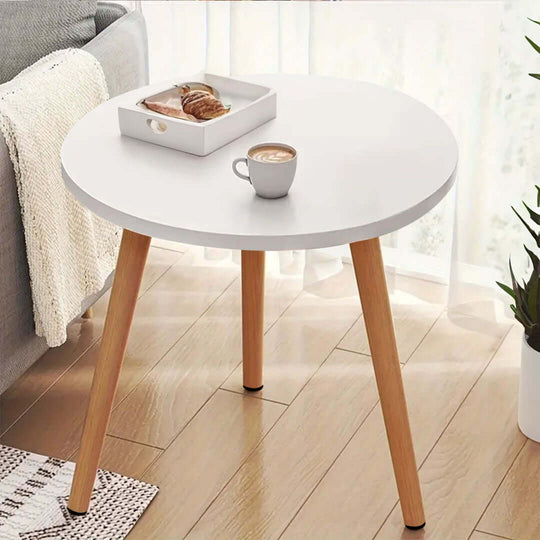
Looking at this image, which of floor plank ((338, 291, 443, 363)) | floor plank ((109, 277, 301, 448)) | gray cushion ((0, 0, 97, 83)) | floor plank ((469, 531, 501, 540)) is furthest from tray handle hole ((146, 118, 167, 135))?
floor plank ((469, 531, 501, 540))

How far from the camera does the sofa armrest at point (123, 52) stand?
1.97 metres

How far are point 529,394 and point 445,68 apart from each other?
0.76m

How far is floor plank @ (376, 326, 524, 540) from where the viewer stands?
1.70 m

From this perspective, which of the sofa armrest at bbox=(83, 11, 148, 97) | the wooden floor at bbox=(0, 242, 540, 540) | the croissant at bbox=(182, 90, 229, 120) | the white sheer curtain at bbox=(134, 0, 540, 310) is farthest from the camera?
the white sheer curtain at bbox=(134, 0, 540, 310)

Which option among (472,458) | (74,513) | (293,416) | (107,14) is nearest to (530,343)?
(472,458)

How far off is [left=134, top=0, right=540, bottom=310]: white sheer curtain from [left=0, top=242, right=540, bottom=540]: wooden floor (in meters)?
0.12

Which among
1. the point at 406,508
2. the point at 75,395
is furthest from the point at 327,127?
the point at 75,395

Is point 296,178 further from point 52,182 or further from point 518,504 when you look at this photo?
point 518,504

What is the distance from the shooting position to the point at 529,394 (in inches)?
73.0

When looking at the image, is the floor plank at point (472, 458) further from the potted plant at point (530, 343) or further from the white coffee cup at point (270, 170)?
the white coffee cup at point (270, 170)

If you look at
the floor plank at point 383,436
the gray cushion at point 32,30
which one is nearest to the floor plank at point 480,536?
the floor plank at point 383,436

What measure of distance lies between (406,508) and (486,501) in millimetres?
168

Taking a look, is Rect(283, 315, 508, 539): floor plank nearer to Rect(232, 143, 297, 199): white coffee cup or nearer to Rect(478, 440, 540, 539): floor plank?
Rect(478, 440, 540, 539): floor plank

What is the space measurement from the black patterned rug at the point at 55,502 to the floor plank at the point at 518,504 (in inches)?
23.3
